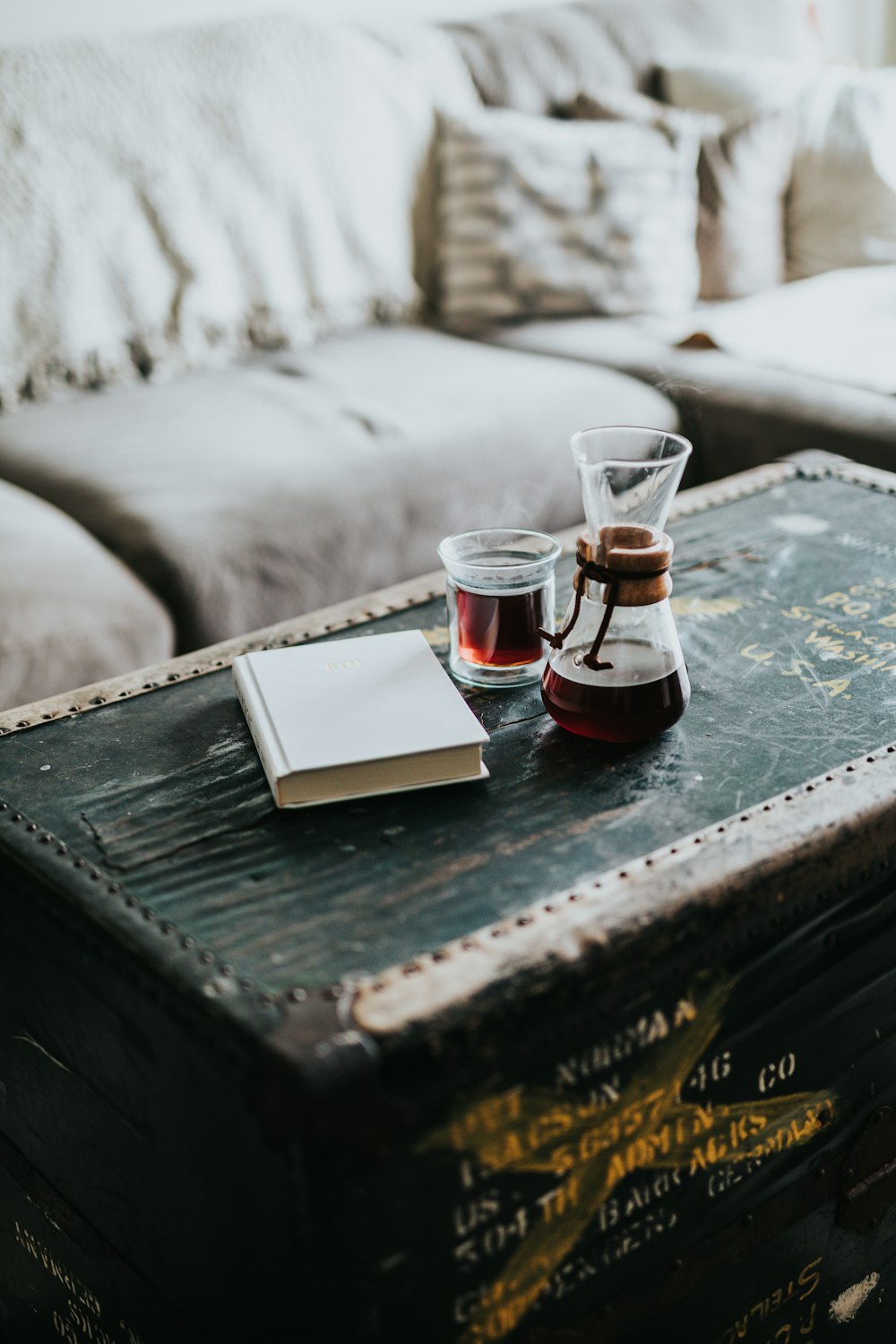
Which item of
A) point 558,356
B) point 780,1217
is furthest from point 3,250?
point 780,1217

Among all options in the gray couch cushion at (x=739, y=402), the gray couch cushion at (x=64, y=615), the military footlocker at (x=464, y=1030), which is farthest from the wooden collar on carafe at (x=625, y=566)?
the gray couch cushion at (x=739, y=402)

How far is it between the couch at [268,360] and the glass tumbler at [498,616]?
0.54 meters

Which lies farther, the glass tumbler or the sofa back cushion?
the sofa back cushion

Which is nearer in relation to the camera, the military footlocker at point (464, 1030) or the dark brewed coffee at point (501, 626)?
the military footlocker at point (464, 1030)

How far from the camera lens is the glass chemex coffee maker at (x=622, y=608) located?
31.3 inches

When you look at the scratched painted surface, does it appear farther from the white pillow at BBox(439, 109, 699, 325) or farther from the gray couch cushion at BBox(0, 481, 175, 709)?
the white pillow at BBox(439, 109, 699, 325)

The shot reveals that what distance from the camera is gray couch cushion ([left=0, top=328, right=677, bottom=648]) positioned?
57.4 inches

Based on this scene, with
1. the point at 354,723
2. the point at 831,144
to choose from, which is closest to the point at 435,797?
the point at 354,723

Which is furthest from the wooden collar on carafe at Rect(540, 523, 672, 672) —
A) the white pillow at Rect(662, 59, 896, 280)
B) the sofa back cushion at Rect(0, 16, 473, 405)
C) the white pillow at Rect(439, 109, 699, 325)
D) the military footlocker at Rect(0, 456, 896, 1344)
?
the white pillow at Rect(662, 59, 896, 280)

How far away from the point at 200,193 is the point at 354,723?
4.65ft

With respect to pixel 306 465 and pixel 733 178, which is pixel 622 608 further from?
pixel 733 178

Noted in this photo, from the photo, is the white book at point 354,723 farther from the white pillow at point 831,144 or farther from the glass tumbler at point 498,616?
the white pillow at point 831,144

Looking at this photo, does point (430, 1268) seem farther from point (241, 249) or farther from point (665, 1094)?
point (241, 249)

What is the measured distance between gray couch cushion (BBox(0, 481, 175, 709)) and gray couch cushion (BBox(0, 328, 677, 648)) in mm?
59
